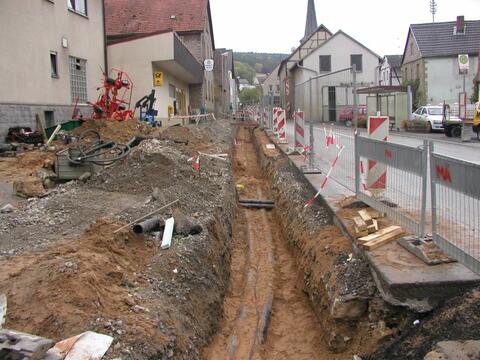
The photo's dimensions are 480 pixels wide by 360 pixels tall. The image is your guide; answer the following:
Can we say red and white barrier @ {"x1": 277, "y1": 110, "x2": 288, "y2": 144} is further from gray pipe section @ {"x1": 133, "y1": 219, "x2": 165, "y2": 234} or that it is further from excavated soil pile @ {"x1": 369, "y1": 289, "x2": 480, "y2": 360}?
excavated soil pile @ {"x1": 369, "y1": 289, "x2": 480, "y2": 360}

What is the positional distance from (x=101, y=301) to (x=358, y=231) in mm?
3038

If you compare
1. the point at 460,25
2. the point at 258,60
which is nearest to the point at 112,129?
the point at 460,25

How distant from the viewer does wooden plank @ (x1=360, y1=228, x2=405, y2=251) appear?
541cm

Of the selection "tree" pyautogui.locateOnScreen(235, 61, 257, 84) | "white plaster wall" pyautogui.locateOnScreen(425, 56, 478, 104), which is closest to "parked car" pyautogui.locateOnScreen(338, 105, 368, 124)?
"white plaster wall" pyautogui.locateOnScreen(425, 56, 478, 104)

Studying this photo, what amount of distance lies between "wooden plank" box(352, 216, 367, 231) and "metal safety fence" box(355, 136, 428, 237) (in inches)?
12.0

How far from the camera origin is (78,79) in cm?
1888

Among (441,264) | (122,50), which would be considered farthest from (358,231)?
(122,50)

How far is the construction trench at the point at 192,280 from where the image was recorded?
404 centimetres

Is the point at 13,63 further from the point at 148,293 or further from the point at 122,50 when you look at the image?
the point at 148,293

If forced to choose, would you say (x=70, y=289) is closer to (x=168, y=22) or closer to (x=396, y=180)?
(x=396, y=180)

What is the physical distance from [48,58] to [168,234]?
1196 cm

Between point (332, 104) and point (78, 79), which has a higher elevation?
point (78, 79)

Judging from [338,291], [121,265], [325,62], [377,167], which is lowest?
[338,291]

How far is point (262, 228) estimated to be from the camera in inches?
414
